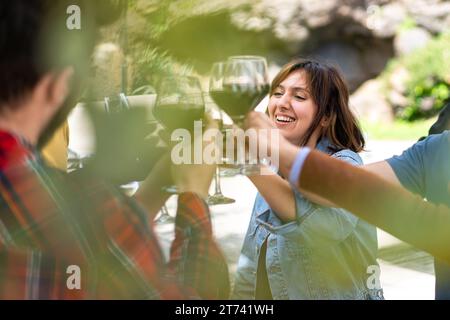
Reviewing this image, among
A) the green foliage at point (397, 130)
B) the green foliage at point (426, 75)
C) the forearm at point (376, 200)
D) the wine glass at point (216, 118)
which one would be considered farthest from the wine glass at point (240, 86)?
the green foliage at point (426, 75)

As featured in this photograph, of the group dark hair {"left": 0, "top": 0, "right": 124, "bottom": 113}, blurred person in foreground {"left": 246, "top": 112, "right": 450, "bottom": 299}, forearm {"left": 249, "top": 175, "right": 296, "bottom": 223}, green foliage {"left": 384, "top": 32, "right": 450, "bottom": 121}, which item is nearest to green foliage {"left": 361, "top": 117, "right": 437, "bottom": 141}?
green foliage {"left": 384, "top": 32, "right": 450, "bottom": 121}

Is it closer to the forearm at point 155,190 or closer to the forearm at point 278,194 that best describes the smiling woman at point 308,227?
the forearm at point 278,194

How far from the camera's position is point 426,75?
691cm

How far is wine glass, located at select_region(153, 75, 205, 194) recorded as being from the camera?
3.05 feet

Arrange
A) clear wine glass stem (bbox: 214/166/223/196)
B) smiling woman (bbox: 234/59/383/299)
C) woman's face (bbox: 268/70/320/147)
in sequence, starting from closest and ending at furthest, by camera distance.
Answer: clear wine glass stem (bbox: 214/166/223/196) < smiling woman (bbox: 234/59/383/299) < woman's face (bbox: 268/70/320/147)

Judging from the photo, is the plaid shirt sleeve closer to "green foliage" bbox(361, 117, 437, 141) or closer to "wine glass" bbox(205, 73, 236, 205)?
"wine glass" bbox(205, 73, 236, 205)

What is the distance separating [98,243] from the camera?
0.81 metres

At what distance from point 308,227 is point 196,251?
0.28 metres

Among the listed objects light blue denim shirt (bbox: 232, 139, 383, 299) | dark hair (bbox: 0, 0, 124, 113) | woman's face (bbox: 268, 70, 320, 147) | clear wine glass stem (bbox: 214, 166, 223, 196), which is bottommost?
light blue denim shirt (bbox: 232, 139, 383, 299)

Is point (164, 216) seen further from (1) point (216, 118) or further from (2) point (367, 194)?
(2) point (367, 194)

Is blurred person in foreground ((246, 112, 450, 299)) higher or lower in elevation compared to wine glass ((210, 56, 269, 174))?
lower

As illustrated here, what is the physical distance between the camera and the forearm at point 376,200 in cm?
85

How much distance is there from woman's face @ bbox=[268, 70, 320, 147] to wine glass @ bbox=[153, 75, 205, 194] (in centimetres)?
31
